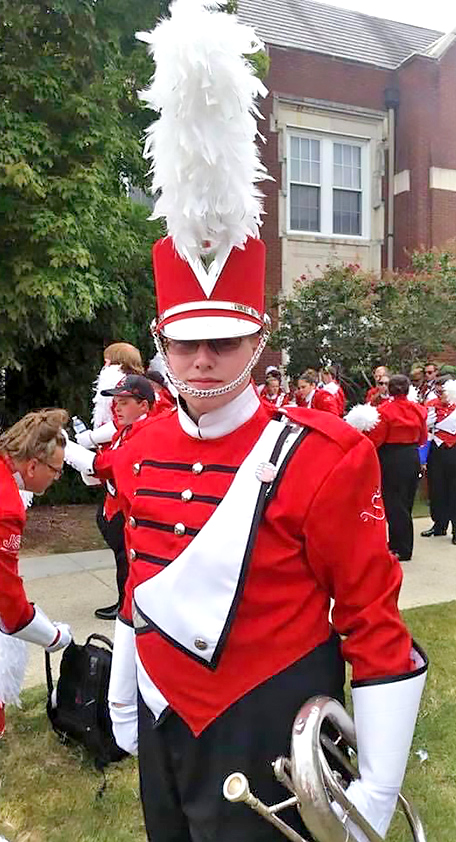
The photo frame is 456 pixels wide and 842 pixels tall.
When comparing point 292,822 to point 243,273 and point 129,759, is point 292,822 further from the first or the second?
point 129,759

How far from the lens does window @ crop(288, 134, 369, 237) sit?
583 inches

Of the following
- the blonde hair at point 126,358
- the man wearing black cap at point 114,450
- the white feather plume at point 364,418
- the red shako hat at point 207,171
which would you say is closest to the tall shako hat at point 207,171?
the red shako hat at point 207,171

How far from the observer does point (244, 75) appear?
1553 mm

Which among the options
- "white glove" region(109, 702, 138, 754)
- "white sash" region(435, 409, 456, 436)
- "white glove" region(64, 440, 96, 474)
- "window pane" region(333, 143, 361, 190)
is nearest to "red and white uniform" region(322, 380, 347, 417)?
"white sash" region(435, 409, 456, 436)

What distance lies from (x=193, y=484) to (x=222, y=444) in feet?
0.37

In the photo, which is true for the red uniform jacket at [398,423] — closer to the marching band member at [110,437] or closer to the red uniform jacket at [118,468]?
the marching band member at [110,437]

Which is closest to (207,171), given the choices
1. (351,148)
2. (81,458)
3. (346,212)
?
(81,458)

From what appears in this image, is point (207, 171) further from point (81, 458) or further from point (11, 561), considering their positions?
point (81, 458)

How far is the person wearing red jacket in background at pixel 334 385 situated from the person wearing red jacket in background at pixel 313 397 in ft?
0.56

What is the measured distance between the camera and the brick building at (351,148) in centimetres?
1441

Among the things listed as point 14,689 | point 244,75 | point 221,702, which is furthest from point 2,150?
point 221,702

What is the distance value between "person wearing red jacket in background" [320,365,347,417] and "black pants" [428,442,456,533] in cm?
168

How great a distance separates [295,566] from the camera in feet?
5.02

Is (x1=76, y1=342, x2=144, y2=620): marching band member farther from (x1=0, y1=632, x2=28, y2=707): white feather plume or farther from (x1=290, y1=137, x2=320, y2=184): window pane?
(x1=290, y1=137, x2=320, y2=184): window pane
